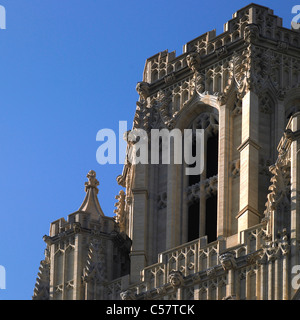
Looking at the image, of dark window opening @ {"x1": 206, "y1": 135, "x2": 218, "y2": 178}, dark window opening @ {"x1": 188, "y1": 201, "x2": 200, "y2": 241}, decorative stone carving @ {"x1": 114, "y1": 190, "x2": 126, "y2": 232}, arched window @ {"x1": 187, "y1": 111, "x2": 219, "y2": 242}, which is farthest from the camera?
decorative stone carving @ {"x1": 114, "y1": 190, "x2": 126, "y2": 232}

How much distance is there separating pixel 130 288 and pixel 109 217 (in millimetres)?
4851

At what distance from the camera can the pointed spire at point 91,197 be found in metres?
87.9

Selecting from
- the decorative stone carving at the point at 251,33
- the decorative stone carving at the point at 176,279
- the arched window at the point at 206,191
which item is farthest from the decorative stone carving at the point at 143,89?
the decorative stone carving at the point at 176,279

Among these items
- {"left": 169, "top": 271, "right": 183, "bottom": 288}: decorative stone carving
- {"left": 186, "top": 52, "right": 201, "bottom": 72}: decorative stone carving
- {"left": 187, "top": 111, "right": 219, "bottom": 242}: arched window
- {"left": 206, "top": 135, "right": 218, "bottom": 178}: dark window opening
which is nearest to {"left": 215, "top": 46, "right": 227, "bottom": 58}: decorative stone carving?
{"left": 186, "top": 52, "right": 201, "bottom": 72}: decorative stone carving

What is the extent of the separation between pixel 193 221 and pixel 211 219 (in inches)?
31.0

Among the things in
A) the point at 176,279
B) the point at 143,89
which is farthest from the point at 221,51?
the point at 176,279

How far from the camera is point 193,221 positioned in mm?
85875

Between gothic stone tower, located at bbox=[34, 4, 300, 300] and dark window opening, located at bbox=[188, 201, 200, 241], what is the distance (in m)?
0.04

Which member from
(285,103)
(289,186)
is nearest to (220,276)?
(289,186)

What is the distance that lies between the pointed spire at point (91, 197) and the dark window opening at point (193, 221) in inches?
143

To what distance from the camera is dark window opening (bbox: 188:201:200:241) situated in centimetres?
8544

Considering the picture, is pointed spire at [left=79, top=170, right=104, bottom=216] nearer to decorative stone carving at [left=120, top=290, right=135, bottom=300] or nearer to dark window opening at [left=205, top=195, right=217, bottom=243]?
dark window opening at [left=205, top=195, right=217, bottom=243]

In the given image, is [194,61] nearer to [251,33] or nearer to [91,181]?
[251,33]
